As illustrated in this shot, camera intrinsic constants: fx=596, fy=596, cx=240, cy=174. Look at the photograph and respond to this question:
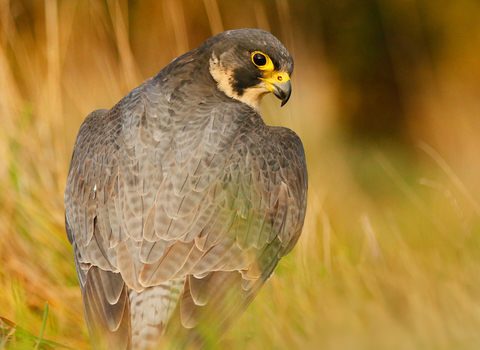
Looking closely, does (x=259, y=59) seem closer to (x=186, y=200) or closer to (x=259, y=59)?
(x=259, y=59)

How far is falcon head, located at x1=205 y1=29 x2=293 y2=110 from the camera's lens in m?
3.70

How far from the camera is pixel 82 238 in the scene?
3314mm

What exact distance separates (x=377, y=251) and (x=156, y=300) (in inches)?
52.3

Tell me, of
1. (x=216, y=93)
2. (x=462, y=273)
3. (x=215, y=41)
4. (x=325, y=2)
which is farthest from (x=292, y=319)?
(x=325, y=2)

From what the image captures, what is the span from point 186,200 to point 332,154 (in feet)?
11.4

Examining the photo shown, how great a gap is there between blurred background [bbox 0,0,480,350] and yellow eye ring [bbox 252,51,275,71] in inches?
43.9

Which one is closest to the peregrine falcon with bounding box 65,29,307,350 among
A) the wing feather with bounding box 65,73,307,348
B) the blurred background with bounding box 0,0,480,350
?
the wing feather with bounding box 65,73,307,348

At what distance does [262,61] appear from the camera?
372 centimetres

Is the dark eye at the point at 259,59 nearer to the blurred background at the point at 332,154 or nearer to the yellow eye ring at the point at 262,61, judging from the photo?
the yellow eye ring at the point at 262,61

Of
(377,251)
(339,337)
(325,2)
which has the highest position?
(339,337)

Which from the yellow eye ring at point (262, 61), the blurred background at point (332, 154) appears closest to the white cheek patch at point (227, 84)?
the yellow eye ring at point (262, 61)

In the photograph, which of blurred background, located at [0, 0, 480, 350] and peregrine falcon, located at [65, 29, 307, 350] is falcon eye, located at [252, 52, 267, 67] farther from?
blurred background, located at [0, 0, 480, 350]

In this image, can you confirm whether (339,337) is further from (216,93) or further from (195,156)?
(216,93)

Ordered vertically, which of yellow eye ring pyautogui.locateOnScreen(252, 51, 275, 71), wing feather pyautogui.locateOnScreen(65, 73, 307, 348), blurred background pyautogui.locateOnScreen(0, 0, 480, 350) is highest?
yellow eye ring pyautogui.locateOnScreen(252, 51, 275, 71)
